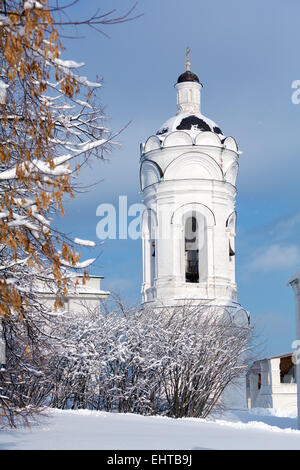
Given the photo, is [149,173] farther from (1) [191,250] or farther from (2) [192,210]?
(1) [191,250]

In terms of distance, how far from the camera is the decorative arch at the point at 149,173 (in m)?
28.9

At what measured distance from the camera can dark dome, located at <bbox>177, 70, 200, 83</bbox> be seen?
29.7m

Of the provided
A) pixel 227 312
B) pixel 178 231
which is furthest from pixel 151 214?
pixel 227 312

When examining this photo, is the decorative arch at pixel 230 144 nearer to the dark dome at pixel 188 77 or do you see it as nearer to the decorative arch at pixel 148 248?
the dark dome at pixel 188 77

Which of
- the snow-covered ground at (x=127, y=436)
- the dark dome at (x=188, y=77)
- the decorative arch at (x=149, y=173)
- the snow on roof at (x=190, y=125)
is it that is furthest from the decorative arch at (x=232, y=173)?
the snow-covered ground at (x=127, y=436)

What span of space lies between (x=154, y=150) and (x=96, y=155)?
20.9m

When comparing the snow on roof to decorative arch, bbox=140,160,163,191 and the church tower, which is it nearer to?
the church tower

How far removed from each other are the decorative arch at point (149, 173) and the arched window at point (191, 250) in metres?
2.00

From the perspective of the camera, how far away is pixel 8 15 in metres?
6.70

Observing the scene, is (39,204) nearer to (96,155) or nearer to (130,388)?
(96,155)

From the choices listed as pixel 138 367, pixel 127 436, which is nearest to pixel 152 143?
pixel 138 367

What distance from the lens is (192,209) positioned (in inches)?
1129

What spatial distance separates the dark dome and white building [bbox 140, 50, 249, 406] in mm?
1506
